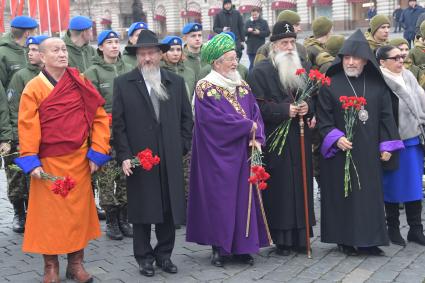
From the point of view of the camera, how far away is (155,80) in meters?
5.50

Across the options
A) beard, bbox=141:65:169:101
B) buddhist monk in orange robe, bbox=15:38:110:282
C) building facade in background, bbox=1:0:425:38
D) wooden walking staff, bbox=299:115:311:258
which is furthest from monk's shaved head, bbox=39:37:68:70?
building facade in background, bbox=1:0:425:38

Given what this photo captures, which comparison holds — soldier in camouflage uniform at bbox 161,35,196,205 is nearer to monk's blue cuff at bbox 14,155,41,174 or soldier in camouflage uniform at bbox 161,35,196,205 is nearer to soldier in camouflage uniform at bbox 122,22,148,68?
soldier in camouflage uniform at bbox 122,22,148,68

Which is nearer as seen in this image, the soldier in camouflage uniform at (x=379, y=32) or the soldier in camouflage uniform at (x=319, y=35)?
the soldier in camouflage uniform at (x=379, y=32)

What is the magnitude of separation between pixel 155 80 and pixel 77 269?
1.72 metres

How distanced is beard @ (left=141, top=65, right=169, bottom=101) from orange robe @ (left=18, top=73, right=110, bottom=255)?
2.55ft

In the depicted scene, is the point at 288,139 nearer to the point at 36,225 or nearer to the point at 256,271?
the point at 256,271

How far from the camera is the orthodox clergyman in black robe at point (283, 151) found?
5906 millimetres

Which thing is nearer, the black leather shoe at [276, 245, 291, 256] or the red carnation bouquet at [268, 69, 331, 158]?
the red carnation bouquet at [268, 69, 331, 158]

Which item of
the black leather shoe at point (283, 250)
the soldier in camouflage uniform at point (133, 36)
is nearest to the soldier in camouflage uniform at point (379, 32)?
the soldier in camouflage uniform at point (133, 36)

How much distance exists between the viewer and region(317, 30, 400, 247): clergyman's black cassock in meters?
5.77

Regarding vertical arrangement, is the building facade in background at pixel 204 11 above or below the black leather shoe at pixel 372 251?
above

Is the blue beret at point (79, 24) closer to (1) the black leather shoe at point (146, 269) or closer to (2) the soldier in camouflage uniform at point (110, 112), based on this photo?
(2) the soldier in camouflage uniform at point (110, 112)

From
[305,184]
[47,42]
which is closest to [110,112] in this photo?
[47,42]

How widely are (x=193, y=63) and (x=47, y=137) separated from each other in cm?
329
